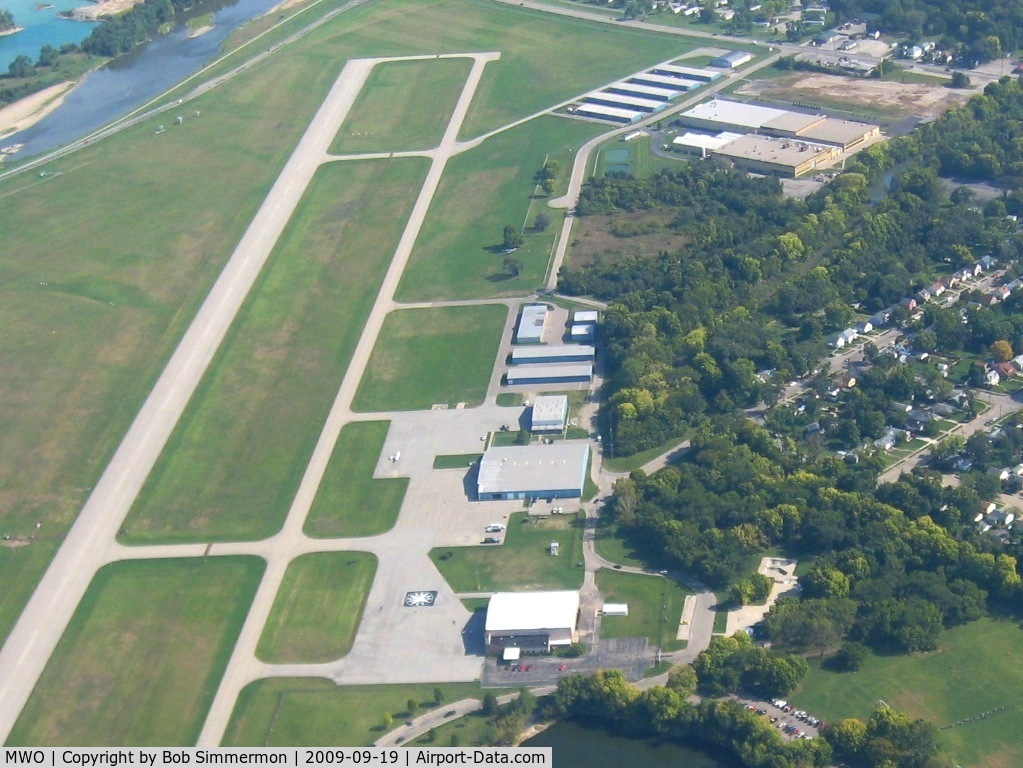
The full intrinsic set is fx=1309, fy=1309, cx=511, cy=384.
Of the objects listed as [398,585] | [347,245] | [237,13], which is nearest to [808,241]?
[347,245]

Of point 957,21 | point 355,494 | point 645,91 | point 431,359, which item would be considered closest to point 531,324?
point 431,359

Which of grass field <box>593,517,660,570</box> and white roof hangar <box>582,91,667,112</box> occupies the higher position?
white roof hangar <box>582,91,667,112</box>

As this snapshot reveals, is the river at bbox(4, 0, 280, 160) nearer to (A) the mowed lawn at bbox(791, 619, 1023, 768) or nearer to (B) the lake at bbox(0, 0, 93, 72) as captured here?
(B) the lake at bbox(0, 0, 93, 72)

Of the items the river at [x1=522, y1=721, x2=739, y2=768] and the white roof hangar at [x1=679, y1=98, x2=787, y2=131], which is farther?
the white roof hangar at [x1=679, y1=98, x2=787, y2=131]

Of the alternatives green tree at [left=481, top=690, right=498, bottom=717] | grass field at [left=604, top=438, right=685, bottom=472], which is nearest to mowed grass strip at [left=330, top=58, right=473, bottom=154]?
grass field at [left=604, top=438, right=685, bottom=472]

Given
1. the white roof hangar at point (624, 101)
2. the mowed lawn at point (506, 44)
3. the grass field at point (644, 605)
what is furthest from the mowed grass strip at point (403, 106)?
the grass field at point (644, 605)

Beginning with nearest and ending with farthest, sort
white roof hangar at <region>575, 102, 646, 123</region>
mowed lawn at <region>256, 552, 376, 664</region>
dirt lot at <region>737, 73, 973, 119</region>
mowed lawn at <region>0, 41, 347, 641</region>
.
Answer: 1. mowed lawn at <region>256, 552, 376, 664</region>
2. mowed lawn at <region>0, 41, 347, 641</region>
3. dirt lot at <region>737, 73, 973, 119</region>
4. white roof hangar at <region>575, 102, 646, 123</region>
